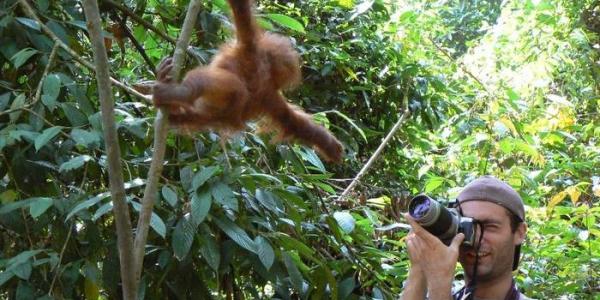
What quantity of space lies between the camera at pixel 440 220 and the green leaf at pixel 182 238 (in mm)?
631

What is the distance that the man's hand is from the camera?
4.68ft

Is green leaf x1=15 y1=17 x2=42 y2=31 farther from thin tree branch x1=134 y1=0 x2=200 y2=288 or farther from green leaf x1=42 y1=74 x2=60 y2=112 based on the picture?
thin tree branch x1=134 y1=0 x2=200 y2=288

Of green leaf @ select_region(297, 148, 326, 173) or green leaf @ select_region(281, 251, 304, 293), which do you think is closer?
green leaf @ select_region(281, 251, 304, 293)

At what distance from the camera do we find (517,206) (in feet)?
5.24

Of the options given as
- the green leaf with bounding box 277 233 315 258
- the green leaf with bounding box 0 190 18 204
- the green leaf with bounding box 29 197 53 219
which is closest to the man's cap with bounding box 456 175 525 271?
the green leaf with bounding box 277 233 315 258

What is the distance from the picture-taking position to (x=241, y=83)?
6.73ft

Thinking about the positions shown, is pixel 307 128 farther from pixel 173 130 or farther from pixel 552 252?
pixel 552 252

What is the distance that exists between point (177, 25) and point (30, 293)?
1302 millimetres

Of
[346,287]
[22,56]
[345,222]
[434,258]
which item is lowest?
[346,287]

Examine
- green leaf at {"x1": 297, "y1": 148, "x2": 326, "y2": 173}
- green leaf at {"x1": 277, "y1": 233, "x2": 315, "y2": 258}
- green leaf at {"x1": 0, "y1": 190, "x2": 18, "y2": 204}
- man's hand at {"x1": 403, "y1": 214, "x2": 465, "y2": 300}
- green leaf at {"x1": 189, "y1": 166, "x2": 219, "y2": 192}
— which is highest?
man's hand at {"x1": 403, "y1": 214, "x2": 465, "y2": 300}

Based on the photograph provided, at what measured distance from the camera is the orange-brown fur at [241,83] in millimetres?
1929

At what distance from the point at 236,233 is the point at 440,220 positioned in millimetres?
651

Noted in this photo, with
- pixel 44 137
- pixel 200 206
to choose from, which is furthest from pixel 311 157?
pixel 44 137

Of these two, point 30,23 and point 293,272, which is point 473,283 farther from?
point 30,23
